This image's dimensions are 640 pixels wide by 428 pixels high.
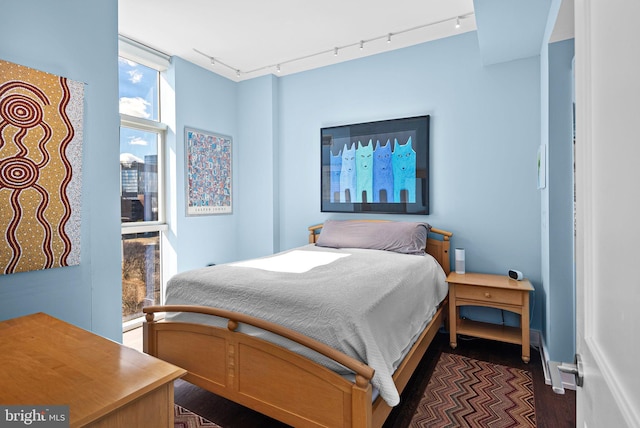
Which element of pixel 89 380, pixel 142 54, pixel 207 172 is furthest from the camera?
pixel 207 172

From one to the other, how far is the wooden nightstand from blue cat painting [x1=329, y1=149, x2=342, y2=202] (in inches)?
59.3

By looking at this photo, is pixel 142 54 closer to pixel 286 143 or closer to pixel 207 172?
pixel 207 172

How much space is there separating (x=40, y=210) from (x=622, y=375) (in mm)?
2431

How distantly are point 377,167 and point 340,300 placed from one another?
2.18 m

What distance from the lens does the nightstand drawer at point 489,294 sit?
2.64m

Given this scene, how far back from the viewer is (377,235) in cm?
328

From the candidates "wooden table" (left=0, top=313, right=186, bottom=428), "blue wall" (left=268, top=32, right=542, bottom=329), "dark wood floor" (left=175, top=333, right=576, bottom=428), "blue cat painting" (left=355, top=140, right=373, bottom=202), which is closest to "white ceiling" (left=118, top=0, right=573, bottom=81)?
"blue wall" (left=268, top=32, right=542, bottom=329)

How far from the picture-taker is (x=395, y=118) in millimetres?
3553

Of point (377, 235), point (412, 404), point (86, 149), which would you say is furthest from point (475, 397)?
point (86, 149)

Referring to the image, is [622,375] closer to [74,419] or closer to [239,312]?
[74,419]

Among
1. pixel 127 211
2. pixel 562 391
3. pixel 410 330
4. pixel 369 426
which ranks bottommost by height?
pixel 562 391

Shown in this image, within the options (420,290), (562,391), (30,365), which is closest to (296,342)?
(30,365)

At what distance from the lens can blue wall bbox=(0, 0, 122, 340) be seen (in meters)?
1.86

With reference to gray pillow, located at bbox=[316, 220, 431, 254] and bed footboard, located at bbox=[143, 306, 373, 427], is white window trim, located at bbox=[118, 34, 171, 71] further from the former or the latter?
Result: bed footboard, located at bbox=[143, 306, 373, 427]
